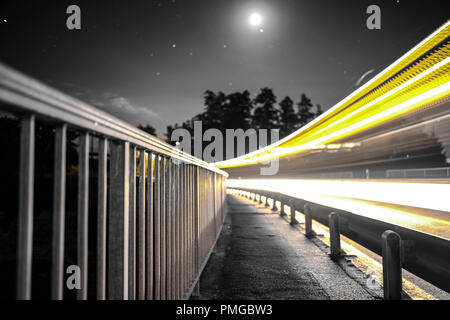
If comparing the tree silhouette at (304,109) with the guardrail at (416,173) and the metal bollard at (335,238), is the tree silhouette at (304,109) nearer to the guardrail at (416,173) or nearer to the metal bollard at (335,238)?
the guardrail at (416,173)

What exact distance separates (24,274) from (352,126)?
15.3 metres

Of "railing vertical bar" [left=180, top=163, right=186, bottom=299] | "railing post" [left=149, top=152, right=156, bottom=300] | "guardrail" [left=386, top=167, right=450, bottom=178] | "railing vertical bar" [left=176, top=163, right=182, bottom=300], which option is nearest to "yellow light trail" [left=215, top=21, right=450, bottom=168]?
"railing vertical bar" [left=180, top=163, right=186, bottom=299]

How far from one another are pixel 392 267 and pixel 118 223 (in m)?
3.32

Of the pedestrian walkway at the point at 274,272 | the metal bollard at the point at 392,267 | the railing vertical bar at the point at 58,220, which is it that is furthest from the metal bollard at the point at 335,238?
the railing vertical bar at the point at 58,220

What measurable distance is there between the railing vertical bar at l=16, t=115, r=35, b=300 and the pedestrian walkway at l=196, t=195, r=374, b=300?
10.6ft

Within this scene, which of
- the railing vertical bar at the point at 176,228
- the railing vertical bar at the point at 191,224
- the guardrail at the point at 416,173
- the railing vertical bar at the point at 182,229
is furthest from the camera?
the guardrail at the point at 416,173

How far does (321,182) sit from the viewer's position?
19344 mm

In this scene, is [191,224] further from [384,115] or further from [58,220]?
[384,115]

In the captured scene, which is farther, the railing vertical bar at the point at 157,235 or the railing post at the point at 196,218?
the railing post at the point at 196,218

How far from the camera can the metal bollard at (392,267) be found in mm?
3611

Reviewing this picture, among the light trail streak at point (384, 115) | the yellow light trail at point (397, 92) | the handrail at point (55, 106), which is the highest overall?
the yellow light trail at point (397, 92)

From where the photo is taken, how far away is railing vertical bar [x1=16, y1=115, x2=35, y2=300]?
47.4 inches

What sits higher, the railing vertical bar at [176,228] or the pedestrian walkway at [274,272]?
the railing vertical bar at [176,228]

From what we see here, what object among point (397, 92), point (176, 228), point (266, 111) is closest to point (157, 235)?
point (176, 228)
